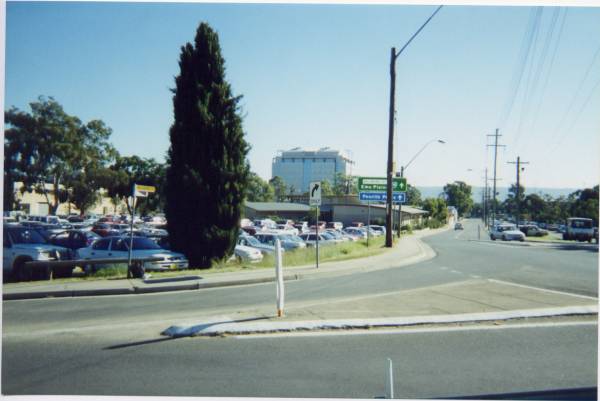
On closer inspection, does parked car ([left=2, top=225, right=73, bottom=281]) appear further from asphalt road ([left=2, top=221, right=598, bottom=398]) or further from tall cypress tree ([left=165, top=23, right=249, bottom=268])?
asphalt road ([left=2, top=221, right=598, bottom=398])

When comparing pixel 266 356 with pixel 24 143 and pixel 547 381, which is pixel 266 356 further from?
pixel 24 143

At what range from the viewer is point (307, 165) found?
194125 millimetres

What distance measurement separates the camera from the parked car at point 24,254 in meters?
13.2

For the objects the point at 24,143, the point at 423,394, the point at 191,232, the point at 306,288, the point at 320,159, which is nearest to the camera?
the point at 423,394

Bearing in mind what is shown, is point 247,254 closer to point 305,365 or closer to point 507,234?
point 305,365

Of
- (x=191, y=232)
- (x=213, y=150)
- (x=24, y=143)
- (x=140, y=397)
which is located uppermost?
(x=24, y=143)

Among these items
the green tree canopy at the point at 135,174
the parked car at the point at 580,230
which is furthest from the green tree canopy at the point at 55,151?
the parked car at the point at 580,230

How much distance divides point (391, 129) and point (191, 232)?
552 inches

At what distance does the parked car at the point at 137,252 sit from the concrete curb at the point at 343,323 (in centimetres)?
788

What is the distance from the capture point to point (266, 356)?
19.9 feet

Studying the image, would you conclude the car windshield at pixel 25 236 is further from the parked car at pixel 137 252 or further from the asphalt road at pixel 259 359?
the asphalt road at pixel 259 359

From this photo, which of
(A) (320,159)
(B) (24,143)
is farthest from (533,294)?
(A) (320,159)

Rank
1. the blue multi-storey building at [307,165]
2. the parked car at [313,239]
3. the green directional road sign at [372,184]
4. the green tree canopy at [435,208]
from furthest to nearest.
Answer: the blue multi-storey building at [307,165]
the green tree canopy at [435,208]
the parked car at [313,239]
the green directional road sign at [372,184]

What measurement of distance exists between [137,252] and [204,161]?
3.84m
